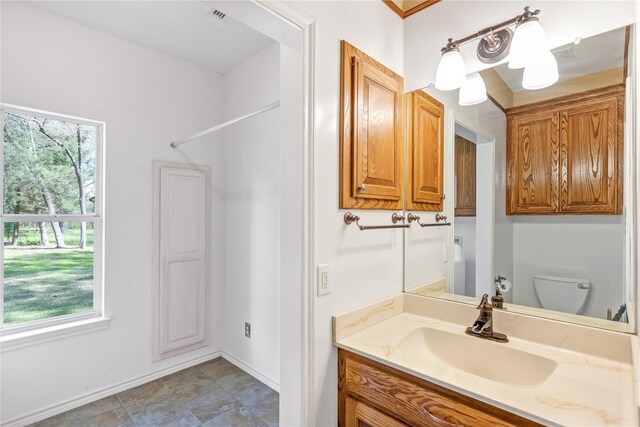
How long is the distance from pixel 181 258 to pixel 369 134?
1.99 metres

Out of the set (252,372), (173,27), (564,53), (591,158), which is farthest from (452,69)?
(252,372)

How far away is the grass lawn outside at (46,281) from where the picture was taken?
196 cm

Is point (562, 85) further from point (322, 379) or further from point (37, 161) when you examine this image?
point (37, 161)

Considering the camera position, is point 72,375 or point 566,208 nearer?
point 566,208

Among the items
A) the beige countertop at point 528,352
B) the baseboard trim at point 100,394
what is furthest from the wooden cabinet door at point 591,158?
the baseboard trim at point 100,394

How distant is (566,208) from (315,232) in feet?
3.26

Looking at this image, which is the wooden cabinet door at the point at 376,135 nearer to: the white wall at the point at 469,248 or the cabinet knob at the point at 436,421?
the white wall at the point at 469,248

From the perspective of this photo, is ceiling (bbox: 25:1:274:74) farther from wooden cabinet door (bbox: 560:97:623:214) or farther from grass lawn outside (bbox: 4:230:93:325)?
wooden cabinet door (bbox: 560:97:623:214)

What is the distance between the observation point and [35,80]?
1.95 meters

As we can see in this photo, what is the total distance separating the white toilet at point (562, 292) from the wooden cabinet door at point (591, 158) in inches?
10.8

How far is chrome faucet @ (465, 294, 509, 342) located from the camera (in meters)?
1.26

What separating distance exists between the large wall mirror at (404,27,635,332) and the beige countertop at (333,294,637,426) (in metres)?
0.07

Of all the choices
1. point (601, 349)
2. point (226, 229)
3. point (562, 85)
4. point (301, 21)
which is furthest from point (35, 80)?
point (601, 349)

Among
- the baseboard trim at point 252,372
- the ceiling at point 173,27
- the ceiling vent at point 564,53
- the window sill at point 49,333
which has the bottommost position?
the baseboard trim at point 252,372
